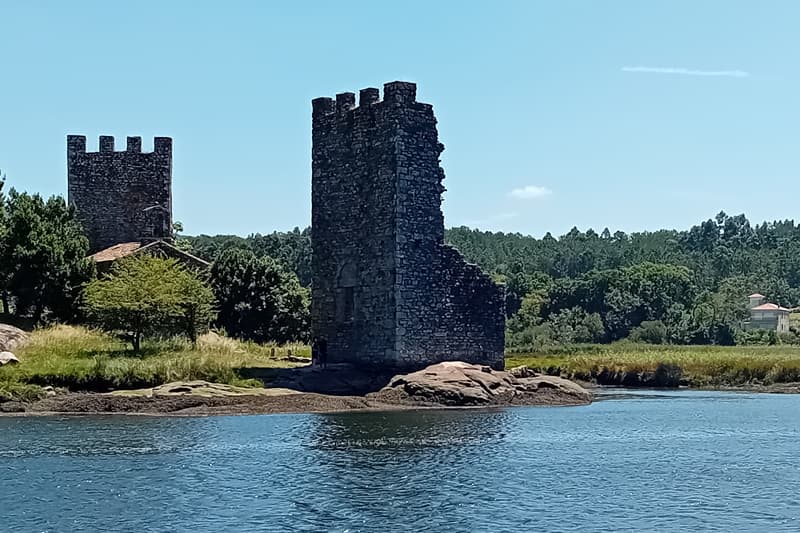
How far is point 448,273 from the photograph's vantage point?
4006 cm

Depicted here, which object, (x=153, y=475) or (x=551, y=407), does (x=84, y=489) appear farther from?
(x=551, y=407)

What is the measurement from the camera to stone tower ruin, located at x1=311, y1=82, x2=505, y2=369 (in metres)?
38.8

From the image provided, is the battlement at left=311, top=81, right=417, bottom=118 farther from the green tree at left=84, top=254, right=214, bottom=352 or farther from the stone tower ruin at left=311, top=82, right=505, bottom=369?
the green tree at left=84, top=254, right=214, bottom=352

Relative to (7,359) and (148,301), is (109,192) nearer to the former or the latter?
(148,301)

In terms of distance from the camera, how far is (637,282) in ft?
354

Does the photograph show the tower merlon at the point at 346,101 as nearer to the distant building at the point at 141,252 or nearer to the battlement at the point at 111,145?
the distant building at the point at 141,252

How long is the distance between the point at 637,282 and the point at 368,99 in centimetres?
7231

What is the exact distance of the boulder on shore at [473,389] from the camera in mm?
36188

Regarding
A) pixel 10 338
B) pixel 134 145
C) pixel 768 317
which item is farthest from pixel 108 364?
pixel 768 317

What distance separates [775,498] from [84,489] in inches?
496

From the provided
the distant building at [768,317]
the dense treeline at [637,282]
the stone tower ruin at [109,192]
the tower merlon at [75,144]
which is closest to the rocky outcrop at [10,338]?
the stone tower ruin at [109,192]

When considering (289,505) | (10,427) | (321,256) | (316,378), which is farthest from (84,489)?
(321,256)

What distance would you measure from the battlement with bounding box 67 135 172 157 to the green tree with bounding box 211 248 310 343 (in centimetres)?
771

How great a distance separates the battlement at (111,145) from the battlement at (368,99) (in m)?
16.5
